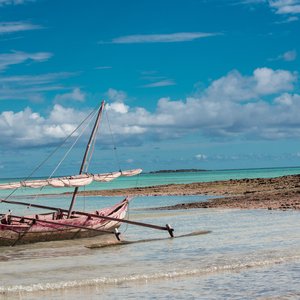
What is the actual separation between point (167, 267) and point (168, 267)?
3 cm

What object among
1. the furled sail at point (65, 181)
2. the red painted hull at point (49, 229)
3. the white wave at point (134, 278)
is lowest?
the white wave at point (134, 278)

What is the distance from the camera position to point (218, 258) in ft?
62.0

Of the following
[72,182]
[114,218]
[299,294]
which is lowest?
[299,294]

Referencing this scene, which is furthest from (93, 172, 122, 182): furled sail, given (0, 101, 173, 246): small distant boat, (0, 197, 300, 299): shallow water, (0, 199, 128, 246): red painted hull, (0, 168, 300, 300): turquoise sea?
(0, 197, 300, 299): shallow water

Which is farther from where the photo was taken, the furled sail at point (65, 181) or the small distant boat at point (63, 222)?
the furled sail at point (65, 181)

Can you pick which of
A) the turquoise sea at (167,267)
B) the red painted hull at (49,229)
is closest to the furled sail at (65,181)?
the red painted hull at (49,229)

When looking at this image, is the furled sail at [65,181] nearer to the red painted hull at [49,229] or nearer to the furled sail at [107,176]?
the furled sail at [107,176]

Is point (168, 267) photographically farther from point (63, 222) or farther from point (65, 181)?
point (65, 181)

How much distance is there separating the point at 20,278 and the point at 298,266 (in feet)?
25.5

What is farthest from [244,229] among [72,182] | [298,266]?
[298,266]

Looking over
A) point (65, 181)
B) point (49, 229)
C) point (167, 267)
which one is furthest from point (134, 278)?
point (65, 181)

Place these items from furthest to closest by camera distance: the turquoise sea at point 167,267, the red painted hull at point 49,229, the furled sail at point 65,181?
1. the furled sail at point 65,181
2. the red painted hull at point 49,229
3. the turquoise sea at point 167,267

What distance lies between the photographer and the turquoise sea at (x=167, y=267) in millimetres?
14328

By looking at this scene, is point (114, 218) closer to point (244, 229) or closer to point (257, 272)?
point (244, 229)
